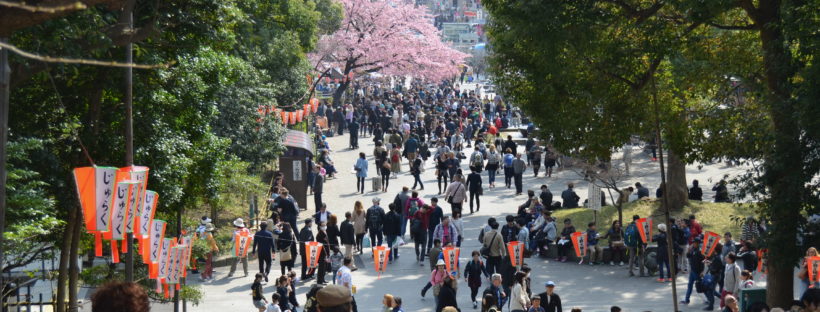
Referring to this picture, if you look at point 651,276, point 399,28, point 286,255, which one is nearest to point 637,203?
point 651,276

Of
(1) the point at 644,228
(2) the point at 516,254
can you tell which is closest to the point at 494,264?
(2) the point at 516,254

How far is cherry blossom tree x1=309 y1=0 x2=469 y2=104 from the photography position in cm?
4866

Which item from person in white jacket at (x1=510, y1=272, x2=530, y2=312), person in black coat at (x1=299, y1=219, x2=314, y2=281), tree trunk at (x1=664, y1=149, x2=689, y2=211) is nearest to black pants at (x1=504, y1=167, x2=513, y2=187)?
tree trunk at (x1=664, y1=149, x2=689, y2=211)

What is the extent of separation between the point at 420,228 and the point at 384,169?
8096 mm

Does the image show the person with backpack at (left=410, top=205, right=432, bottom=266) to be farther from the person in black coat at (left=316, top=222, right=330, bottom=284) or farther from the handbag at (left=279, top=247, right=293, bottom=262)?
the handbag at (left=279, top=247, right=293, bottom=262)

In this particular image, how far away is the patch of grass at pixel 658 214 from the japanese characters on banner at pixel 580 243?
1.47 meters

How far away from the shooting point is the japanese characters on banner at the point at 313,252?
1934 centimetres

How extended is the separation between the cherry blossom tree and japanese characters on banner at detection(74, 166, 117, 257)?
37116 millimetres

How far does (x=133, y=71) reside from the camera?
1294cm

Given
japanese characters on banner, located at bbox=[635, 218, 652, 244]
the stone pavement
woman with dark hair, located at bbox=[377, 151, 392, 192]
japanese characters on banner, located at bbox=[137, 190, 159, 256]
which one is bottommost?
the stone pavement

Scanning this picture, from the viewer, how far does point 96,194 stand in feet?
36.1

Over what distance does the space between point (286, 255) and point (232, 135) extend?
6022 millimetres

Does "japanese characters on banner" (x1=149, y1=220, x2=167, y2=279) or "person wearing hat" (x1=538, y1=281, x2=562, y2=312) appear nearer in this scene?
"japanese characters on banner" (x1=149, y1=220, x2=167, y2=279)

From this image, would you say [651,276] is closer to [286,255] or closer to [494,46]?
[494,46]
